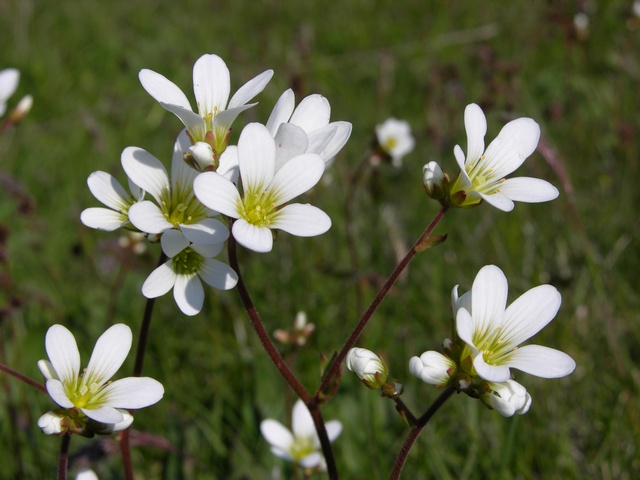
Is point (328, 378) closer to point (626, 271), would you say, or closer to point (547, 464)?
point (547, 464)

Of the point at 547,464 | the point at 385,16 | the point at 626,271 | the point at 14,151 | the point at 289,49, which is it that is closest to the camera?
the point at 547,464

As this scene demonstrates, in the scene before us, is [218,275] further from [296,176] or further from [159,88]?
[159,88]

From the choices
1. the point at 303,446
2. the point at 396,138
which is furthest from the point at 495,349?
the point at 396,138

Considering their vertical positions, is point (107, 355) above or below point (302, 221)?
below

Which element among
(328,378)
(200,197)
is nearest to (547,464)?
(328,378)

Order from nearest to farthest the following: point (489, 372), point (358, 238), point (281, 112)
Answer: point (489, 372), point (281, 112), point (358, 238)

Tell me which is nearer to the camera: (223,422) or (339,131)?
(339,131)
